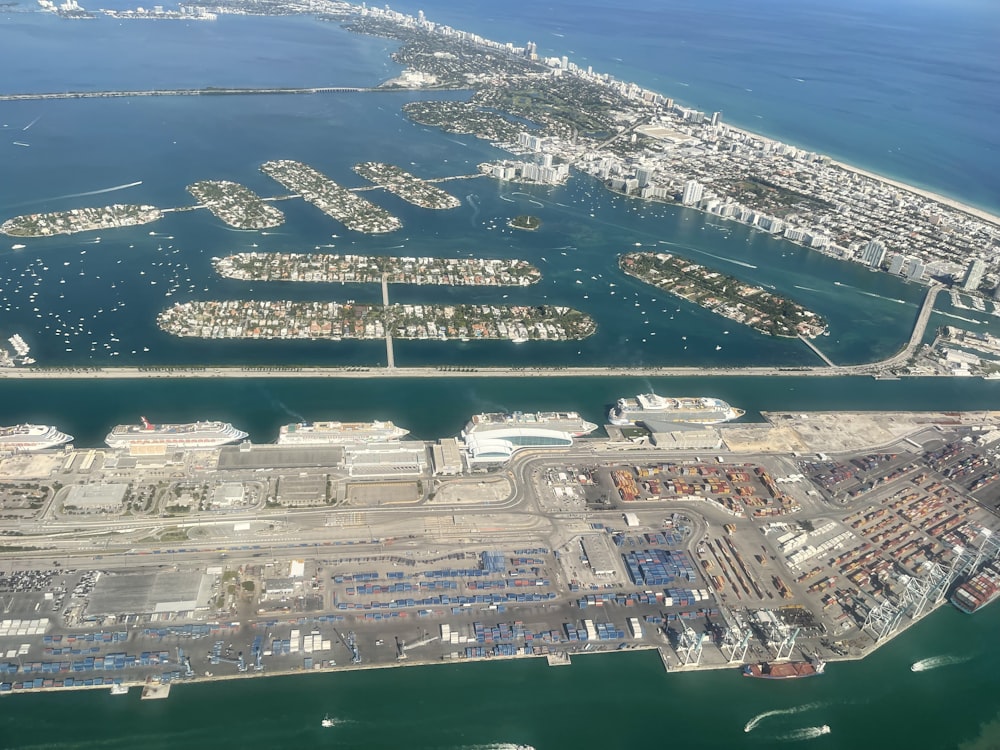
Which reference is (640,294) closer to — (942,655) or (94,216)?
(942,655)

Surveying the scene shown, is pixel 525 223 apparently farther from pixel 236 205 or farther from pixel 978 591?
pixel 978 591

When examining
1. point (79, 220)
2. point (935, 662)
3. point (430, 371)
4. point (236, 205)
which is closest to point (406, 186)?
point (236, 205)

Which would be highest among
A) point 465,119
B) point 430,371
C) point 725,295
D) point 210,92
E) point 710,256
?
point 465,119

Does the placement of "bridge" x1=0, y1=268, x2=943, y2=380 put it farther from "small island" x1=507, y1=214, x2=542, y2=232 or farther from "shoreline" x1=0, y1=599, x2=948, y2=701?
"small island" x1=507, y1=214, x2=542, y2=232

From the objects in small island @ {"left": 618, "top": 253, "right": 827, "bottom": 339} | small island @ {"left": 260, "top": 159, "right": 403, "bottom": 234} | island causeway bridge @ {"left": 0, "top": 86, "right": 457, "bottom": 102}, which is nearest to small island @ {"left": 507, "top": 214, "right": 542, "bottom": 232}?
small island @ {"left": 618, "top": 253, "right": 827, "bottom": 339}

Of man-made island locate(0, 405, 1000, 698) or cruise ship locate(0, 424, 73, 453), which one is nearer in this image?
man-made island locate(0, 405, 1000, 698)

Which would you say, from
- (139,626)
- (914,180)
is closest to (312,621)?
(139,626)
